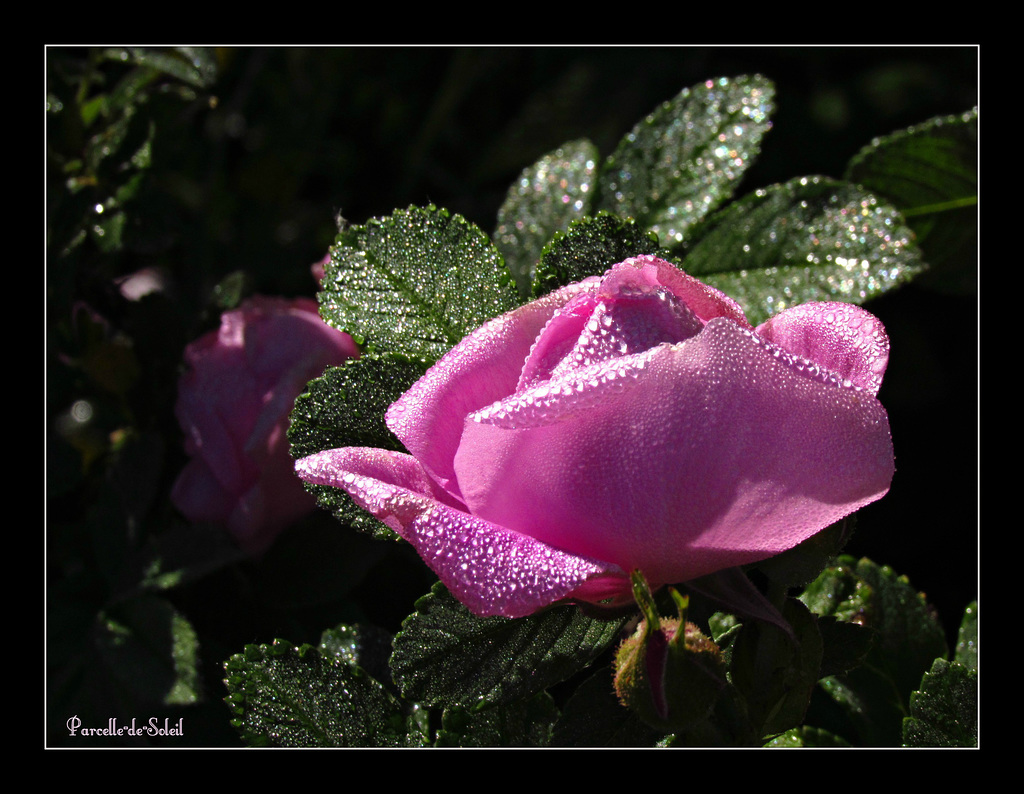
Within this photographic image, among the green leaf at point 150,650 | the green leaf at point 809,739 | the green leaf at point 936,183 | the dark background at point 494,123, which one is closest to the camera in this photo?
the green leaf at point 809,739

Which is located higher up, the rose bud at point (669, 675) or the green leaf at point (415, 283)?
the green leaf at point (415, 283)

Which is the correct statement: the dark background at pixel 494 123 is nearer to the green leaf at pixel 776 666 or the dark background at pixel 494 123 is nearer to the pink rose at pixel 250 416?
the pink rose at pixel 250 416

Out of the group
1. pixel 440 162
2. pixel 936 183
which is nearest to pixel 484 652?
pixel 936 183

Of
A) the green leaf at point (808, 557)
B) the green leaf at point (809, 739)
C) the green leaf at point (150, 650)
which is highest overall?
the green leaf at point (808, 557)

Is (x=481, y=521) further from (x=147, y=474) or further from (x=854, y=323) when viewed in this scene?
(x=147, y=474)

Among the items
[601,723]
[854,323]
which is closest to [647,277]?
[854,323]

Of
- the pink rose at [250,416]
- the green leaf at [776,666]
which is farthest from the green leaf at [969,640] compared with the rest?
the pink rose at [250,416]

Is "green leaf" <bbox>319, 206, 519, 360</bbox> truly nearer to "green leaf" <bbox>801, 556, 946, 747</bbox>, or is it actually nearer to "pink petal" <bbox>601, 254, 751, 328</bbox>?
"pink petal" <bbox>601, 254, 751, 328</bbox>
